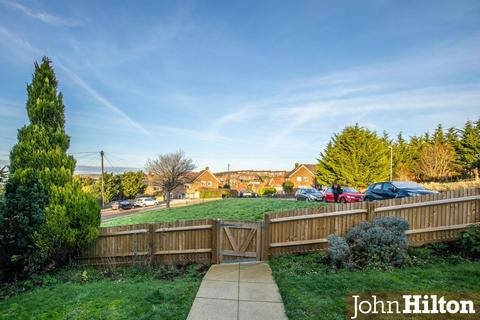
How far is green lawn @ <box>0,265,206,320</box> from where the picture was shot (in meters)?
4.36

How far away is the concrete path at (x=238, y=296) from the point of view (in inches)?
168

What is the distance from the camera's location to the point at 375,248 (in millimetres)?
6277

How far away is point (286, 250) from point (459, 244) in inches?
179

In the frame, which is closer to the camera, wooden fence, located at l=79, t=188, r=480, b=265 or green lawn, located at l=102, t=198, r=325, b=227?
wooden fence, located at l=79, t=188, r=480, b=265

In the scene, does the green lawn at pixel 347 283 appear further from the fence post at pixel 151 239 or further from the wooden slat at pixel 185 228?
the fence post at pixel 151 239

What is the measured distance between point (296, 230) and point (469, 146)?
157ft

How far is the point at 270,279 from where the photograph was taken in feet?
19.6

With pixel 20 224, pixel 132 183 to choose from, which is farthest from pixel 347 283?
pixel 132 183

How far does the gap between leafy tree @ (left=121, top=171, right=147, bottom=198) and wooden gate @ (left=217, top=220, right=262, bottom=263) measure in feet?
180

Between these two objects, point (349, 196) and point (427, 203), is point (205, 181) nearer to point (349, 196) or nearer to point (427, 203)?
point (349, 196)

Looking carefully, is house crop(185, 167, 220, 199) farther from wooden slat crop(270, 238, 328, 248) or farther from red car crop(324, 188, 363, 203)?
wooden slat crop(270, 238, 328, 248)

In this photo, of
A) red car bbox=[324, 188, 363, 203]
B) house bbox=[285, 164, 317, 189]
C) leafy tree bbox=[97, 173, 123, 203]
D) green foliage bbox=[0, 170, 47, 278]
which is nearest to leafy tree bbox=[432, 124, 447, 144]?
house bbox=[285, 164, 317, 189]

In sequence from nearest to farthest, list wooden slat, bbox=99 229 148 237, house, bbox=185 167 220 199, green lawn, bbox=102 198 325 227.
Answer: wooden slat, bbox=99 229 148 237, green lawn, bbox=102 198 325 227, house, bbox=185 167 220 199

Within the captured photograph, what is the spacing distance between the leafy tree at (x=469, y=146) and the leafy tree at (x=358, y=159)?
1472 cm
